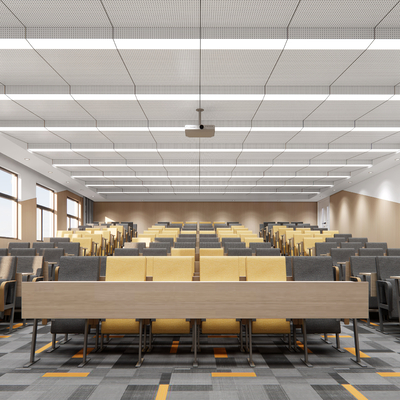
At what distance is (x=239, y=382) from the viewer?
280 cm

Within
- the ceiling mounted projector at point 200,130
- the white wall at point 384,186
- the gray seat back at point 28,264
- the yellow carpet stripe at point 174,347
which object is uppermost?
the ceiling mounted projector at point 200,130

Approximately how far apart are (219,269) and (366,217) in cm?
1156

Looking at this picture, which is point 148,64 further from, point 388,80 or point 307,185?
point 307,185

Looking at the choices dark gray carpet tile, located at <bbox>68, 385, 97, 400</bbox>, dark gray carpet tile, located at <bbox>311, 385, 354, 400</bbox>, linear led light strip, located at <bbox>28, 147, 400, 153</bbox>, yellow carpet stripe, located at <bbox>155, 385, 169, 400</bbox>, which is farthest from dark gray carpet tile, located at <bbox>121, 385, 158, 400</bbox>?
linear led light strip, located at <bbox>28, 147, 400, 153</bbox>

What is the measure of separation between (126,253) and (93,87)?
2.80 meters

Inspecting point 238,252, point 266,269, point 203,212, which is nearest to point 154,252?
point 238,252

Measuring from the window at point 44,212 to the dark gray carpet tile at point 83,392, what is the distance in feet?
38.3

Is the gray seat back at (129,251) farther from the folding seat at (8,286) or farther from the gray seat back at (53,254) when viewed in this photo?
the folding seat at (8,286)

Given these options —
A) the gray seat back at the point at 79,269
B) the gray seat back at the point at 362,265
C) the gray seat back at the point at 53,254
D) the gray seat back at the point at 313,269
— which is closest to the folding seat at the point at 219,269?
the gray seat back at the point at 313,269

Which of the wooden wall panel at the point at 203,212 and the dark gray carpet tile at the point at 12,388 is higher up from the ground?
the wooden wall panel at the point at 203,212

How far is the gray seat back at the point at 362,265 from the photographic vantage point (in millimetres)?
5020

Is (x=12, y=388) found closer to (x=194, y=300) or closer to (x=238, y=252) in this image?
(x=194, y=300)

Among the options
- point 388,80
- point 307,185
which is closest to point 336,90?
point 388,80

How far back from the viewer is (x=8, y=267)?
479 cm
